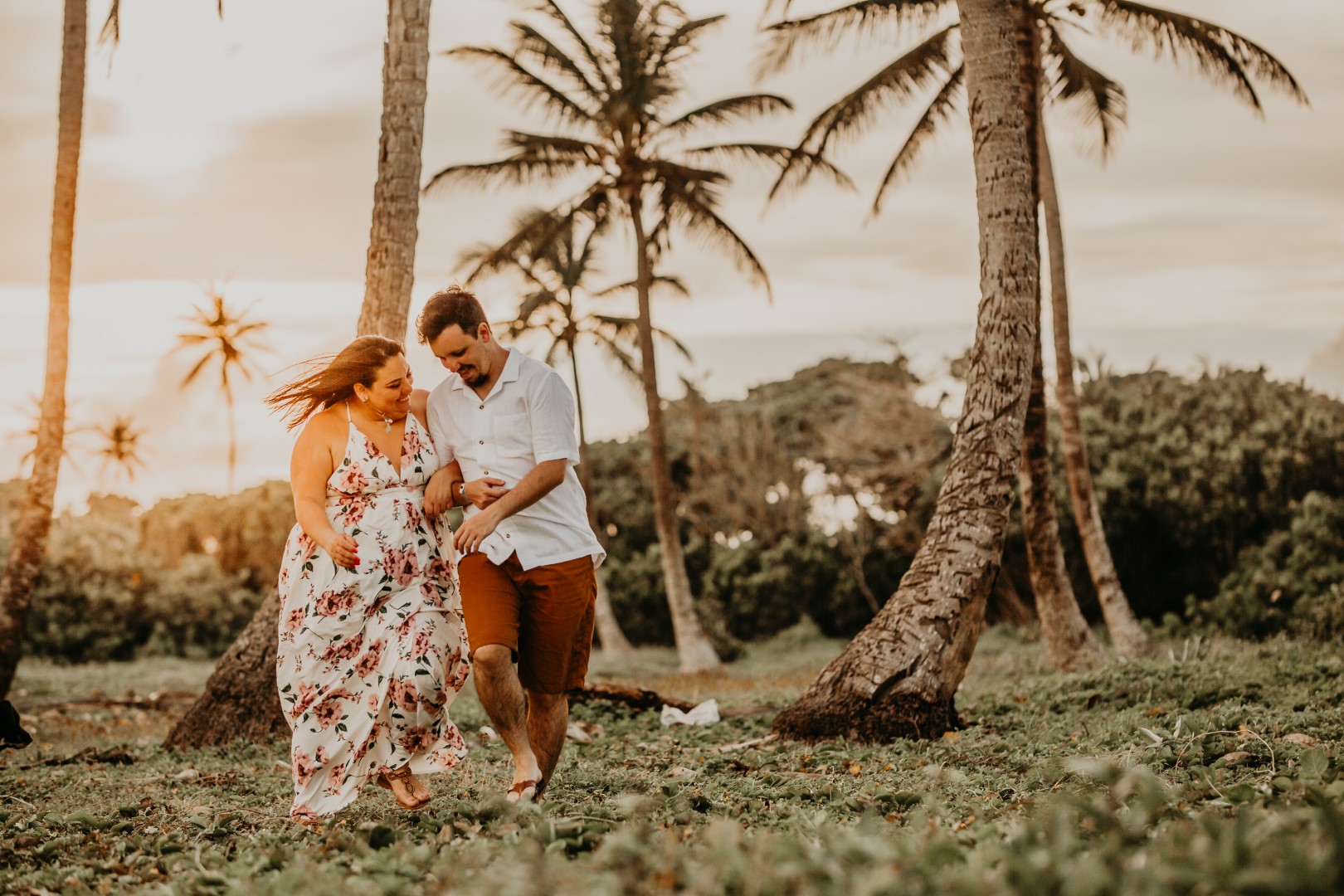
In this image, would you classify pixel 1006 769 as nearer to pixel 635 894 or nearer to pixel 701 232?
pixel 635 894

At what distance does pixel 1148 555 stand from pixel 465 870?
18.2 m

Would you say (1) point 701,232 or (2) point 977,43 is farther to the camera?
(1) point 701,232

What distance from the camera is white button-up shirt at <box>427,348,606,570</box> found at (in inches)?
198

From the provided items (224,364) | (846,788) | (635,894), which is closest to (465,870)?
(635,894)

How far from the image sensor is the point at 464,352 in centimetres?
503

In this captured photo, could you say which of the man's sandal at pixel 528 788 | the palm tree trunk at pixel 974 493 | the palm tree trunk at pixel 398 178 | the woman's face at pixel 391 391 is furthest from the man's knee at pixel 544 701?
the palm tree trunk at pixel 398 178

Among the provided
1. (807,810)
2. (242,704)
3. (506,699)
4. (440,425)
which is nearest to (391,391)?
(440,425)

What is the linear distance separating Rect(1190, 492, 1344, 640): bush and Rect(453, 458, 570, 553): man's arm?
13.0 meters

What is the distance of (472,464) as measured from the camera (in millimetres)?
5211

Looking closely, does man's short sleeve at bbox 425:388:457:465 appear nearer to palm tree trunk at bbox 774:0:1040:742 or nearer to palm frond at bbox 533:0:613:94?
palm tree trunk at bbox 774:0:1040:742

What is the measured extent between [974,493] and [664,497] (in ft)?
37.8

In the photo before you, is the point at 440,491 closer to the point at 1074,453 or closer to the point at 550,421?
the point at 550,421

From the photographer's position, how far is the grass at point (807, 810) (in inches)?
105

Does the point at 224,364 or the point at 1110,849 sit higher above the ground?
the point at 224,364
